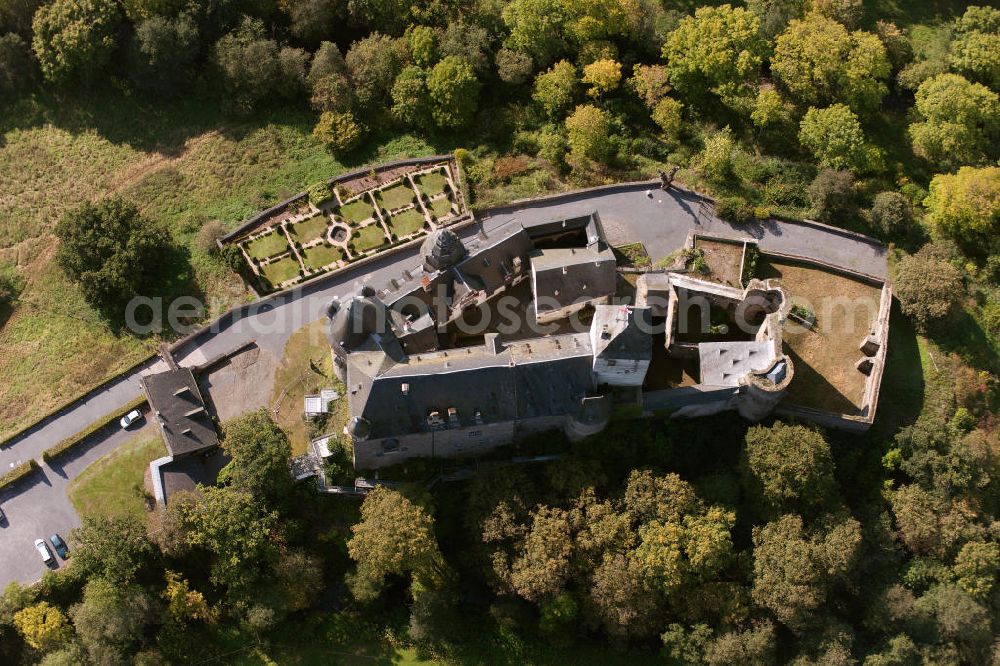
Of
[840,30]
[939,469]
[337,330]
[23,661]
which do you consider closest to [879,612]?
[939,469]

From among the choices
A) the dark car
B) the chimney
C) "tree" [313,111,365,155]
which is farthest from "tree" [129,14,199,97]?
the chimney

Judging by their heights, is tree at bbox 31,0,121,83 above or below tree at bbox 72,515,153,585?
above

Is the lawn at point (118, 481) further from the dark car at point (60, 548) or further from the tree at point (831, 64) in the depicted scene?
the tree at point (831, 64)

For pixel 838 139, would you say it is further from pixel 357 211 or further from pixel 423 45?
pixel 357 211

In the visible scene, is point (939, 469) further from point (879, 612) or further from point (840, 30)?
point (840, 30)

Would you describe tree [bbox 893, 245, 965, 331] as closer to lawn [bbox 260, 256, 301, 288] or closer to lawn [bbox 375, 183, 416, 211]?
lawn [bbox 375, 183, 416, 211]

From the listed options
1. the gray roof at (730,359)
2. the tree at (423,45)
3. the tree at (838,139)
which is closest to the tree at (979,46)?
the tree at (838,139)
